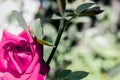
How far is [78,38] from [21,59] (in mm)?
2260

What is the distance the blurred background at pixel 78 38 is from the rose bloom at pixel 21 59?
4.33 feet

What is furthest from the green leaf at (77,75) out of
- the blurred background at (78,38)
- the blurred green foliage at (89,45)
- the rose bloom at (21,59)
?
the blurred green foliage at (89,45)

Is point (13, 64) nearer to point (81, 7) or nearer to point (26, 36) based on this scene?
point (26, 36)

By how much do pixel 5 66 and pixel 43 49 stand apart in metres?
0.11

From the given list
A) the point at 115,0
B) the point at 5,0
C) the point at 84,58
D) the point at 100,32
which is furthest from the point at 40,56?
the point at 115,0

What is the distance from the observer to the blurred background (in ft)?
8.75

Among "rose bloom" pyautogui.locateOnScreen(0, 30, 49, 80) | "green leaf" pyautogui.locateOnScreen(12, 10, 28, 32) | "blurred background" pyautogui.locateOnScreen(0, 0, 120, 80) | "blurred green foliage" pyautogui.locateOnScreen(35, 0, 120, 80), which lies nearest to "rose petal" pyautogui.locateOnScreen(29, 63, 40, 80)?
"rose bloom" pyautogui.locateOnScreen(0, 30, 49, 80)

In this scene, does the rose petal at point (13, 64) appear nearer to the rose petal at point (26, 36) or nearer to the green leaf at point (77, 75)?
the rose petal at point (26, 36)

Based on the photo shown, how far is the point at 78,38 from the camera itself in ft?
10.6

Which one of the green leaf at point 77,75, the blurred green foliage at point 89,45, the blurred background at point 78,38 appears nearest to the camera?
the green leaf at point 77,75

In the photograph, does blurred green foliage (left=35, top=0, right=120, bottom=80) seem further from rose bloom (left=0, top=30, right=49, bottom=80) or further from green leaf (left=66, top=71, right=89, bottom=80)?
rose bloom (left=0, top=30, right=49, bottom=80)

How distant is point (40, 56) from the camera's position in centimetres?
101

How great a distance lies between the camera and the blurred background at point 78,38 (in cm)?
267

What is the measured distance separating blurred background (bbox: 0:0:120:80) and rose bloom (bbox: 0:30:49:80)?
4.33ft
